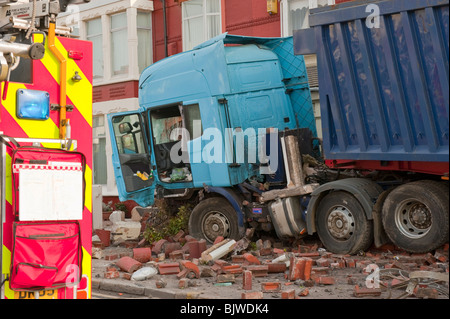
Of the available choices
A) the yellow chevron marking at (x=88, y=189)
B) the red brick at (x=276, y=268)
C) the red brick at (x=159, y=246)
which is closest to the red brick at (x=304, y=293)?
the red brick at (x=276, y=268)

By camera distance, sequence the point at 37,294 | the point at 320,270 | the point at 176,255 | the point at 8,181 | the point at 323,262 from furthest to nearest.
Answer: the point at 176,255, the point at 323,262, the point at 320,270, the point at 37,294, the point at 8,181

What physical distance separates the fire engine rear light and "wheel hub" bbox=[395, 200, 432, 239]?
642 cm

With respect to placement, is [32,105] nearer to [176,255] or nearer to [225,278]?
[225,278]

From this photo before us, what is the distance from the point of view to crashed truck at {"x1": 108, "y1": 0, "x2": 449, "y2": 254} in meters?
8.84

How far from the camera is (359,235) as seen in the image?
9750mm

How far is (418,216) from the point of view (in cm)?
914

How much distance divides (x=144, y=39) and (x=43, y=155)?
59.7 ft

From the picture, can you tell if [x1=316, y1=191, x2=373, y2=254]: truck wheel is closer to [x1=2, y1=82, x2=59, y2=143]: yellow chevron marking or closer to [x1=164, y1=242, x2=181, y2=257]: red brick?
[x1=164, y1=242, x2=181, y2=257]: red brick

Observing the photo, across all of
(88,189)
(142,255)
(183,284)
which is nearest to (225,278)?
(183,284)

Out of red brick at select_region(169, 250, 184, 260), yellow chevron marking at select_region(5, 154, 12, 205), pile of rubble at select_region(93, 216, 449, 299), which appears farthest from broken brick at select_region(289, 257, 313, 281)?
yellow chevron marking at select_region(5, 154, 12, 205)
